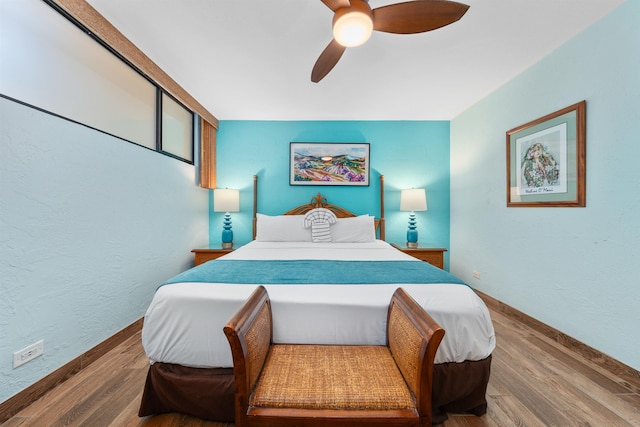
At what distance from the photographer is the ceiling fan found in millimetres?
1358

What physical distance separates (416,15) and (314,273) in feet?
5.29

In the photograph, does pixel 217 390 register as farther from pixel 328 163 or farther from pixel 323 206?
pixel 328 163

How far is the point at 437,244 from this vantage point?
12.2 feet

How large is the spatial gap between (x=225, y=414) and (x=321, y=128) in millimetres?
3326

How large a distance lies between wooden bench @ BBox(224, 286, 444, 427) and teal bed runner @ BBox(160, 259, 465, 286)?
383 millimetres

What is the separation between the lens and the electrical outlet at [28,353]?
1384 millimetres

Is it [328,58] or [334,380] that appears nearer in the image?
[334,380]

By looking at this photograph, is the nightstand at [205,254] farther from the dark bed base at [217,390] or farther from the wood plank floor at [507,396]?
the dark bed base at [217,390]

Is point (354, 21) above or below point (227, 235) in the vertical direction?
above

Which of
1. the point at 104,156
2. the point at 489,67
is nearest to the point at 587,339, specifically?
the point at 489,67

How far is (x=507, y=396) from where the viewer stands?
58.7 inches

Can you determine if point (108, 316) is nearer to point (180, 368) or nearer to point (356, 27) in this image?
point (180, 368)

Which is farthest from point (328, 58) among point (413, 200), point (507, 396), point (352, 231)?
point (507, 396)

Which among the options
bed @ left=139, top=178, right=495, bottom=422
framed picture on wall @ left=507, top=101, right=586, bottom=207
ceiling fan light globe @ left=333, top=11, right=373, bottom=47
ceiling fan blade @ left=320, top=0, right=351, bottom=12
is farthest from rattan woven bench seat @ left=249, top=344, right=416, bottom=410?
framed picture on wall @ left=507, top=101, right=586, bottom=207
